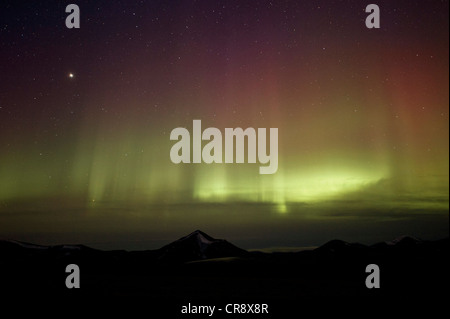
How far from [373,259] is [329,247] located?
8.17 meters

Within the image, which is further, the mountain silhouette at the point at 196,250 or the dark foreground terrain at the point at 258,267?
the mountain silhouette at the point at 196,250

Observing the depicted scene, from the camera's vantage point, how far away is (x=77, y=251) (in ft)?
302

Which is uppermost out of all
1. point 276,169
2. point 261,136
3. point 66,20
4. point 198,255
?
point 66,20

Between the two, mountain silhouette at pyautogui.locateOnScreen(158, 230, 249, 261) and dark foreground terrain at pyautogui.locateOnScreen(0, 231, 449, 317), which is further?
mountain silhouette at pyautogui.locateOnScreen(158, 230, 249, 261)

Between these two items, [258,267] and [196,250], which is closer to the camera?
[258,267]

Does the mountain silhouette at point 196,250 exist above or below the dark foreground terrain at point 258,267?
below

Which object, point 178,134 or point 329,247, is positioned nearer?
point 178,134

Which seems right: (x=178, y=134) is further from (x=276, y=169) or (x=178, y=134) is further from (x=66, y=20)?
(x=66, y=20)

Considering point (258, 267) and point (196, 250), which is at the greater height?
point (258, 267)

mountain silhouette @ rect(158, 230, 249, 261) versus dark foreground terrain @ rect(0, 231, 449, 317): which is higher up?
dark foreground terrain @ rect(0, 231, 449, 317)
